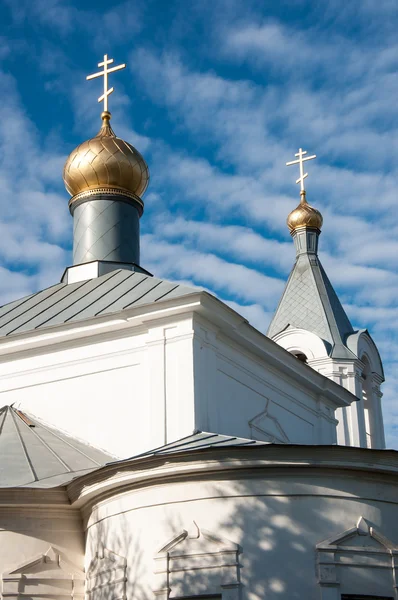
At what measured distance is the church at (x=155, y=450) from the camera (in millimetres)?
8703

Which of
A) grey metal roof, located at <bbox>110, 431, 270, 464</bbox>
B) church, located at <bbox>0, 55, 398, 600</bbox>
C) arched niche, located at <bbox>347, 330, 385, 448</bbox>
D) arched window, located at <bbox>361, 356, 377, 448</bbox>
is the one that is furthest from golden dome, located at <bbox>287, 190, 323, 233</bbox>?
grey metal roof, located at <bbox>110, 431, 270, 464</bbox>

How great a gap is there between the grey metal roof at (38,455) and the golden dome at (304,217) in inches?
428

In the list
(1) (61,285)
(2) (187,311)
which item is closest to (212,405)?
(2) (187,311)

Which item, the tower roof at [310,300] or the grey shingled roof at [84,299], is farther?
the tower roof at [310,300]

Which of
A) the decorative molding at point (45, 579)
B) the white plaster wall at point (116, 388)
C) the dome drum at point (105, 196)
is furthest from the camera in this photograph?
the dome drum at point (105, 196)

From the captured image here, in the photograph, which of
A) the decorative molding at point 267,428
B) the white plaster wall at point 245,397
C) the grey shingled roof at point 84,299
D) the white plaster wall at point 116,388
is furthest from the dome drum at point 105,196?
the decorative molding at point 267,428

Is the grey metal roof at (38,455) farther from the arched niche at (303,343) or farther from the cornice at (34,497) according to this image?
the arched niche at (303,343)

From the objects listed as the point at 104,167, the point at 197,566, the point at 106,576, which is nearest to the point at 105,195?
the point at 104,167

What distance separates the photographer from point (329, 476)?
351 inches

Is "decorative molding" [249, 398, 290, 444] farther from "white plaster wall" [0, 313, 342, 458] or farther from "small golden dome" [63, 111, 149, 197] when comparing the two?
"small golden dome" [63, 111, 149, 197]

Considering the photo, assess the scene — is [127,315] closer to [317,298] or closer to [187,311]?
[187,311]

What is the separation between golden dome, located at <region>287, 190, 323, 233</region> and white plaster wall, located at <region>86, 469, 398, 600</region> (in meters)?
12.8

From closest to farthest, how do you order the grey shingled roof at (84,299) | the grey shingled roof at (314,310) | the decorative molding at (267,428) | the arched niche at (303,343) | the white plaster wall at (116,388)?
the white plaster wall at (116,388), the grey shingled roof at (84,299), the decorative molding at (267,428), the arched niche at (303,343), the grey shingled roof at (314,310)

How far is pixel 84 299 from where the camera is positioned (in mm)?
12688
